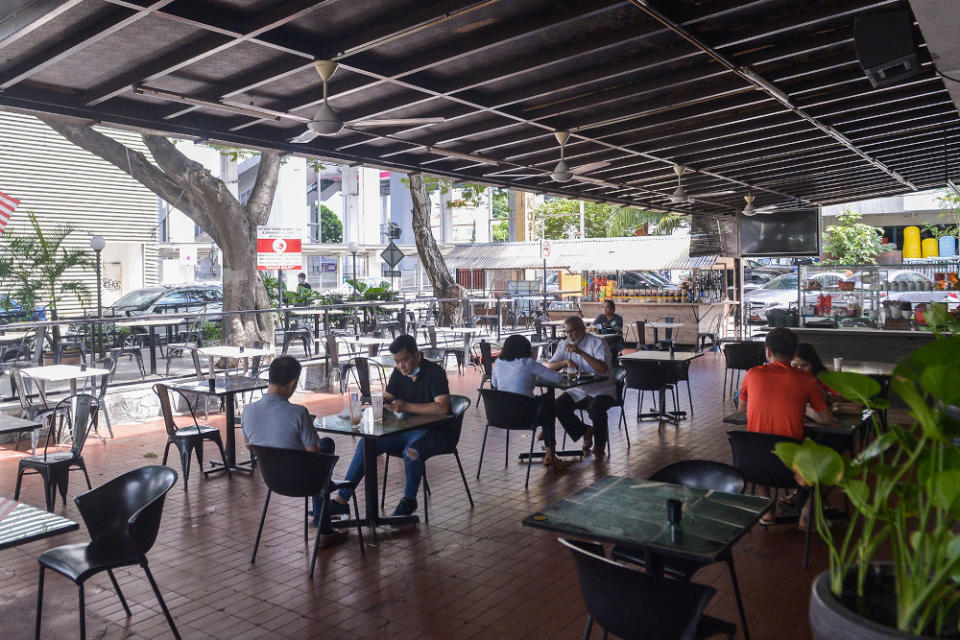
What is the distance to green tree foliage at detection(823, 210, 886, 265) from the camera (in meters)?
23.1

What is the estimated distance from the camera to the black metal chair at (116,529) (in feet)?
11.1

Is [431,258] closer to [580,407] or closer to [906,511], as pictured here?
[580,407]

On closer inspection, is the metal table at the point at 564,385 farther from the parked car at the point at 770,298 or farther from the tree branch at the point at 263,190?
the parked car at the point at 770,298

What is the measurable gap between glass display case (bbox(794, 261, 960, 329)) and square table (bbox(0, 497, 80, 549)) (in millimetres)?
8903

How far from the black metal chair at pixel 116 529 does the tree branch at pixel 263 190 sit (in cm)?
1013

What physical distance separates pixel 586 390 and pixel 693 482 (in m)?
3.65

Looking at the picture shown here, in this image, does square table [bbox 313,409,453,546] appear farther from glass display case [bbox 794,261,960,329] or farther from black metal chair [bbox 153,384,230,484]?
glass display case [bbox 794,261,960,329]

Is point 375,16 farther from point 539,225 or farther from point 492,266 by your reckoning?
point 539,225

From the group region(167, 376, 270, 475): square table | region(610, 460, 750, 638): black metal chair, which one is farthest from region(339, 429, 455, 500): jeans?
region(610, 460, 750, 638): black metal chair

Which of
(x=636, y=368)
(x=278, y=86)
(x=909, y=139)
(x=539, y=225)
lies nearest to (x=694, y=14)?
(x=278, y=86)

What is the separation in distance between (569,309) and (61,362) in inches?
497

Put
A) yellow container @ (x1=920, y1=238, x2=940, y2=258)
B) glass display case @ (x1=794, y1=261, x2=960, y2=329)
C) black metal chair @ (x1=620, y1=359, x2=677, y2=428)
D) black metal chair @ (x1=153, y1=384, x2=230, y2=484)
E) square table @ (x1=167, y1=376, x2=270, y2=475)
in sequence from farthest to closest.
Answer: yellow container @ (x1=920, y1=238, x2=940, y2=258), glass display case @ (x1=794, y1=261, x2=960, y2=329), black metal chair @ (x1=620, y1=359, x2=677, y2=428), square table @ (x1=167, y1=376, x2=270, y2=475), black metal chair @ (x1=153, y1=384, x2=230, y2=484)

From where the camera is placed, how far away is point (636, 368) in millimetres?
8219

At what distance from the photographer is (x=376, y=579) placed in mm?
4461
